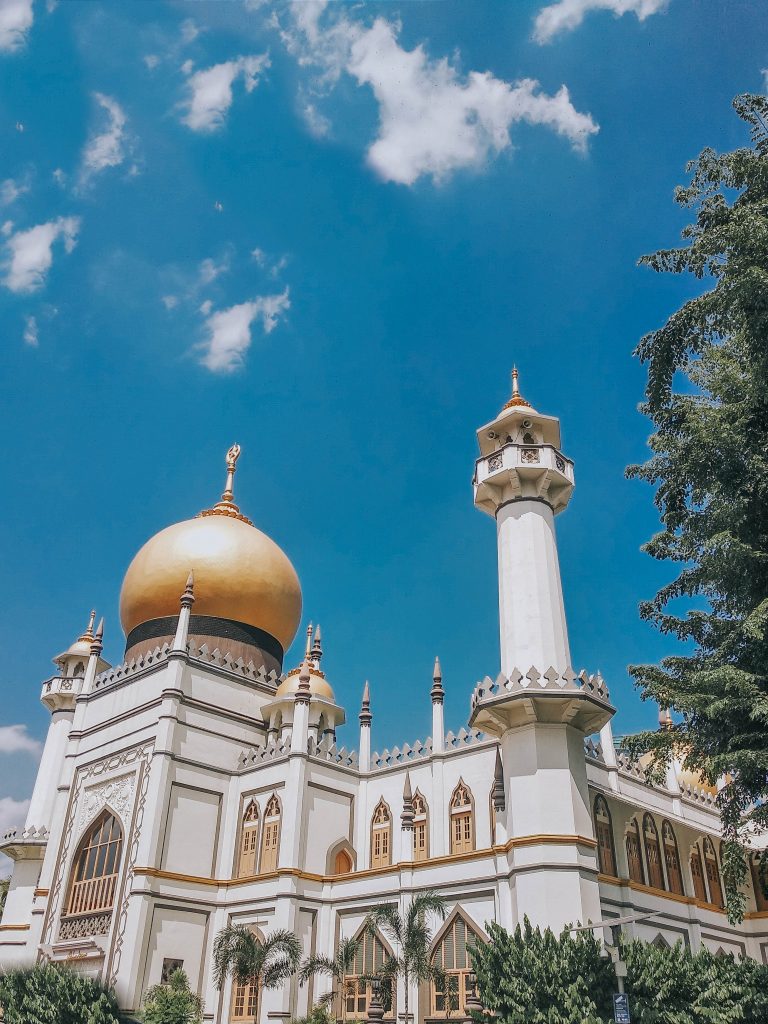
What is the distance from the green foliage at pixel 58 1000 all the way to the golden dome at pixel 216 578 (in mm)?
15302

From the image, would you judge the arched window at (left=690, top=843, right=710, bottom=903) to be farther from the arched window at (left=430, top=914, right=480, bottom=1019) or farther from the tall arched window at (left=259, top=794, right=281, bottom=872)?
the tall arched window at (left=259, top=794, right=281, bottom=872)

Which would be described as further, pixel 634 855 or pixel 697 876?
pixel 697 876

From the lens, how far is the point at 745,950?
24.8m

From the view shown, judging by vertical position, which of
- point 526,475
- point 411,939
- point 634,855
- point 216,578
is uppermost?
point 216,578

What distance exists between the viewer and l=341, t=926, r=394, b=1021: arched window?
20125 mm

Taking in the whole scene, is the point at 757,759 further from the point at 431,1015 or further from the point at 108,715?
the point at 108,715

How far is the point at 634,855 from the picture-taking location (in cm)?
2175

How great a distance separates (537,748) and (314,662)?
1399 cm

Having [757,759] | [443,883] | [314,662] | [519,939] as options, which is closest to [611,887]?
[443,883]

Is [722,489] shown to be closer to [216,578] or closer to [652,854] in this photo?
[652,854]

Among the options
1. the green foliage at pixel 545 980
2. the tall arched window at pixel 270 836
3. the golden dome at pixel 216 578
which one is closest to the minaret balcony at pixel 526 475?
the tall arched window at pixel 270 836

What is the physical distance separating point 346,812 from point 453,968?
6.11 metres

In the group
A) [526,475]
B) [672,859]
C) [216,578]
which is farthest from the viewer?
[216,578]

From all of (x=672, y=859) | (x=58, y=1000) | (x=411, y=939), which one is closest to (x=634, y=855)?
(x=672, y=859)
